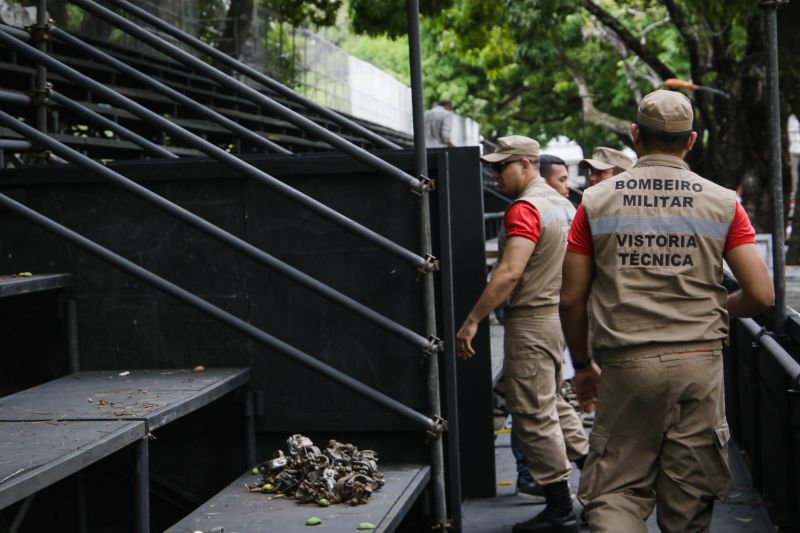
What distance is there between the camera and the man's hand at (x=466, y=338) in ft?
18.6

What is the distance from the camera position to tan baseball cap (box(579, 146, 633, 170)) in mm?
6531

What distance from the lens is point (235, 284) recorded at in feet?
16.3

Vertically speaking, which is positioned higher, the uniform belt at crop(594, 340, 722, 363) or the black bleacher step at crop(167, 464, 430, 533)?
the uniform belt at crop(594, 340, 722, 363)

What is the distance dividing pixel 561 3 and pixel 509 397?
1612 cm

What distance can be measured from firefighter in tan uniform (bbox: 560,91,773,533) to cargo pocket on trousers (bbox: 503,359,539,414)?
5.57 ft

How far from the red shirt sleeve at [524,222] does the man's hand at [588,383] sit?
4.85ft

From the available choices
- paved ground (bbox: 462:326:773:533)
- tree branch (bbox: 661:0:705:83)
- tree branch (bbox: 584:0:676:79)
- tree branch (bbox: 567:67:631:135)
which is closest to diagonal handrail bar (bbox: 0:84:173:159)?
paved ground (bbox: 462:326:773:533)

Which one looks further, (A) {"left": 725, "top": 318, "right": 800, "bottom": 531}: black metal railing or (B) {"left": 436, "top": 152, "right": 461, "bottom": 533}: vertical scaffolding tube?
(A) {"left": 725, "top": 318, "right": 800, "bottom": 531}: black metal railing

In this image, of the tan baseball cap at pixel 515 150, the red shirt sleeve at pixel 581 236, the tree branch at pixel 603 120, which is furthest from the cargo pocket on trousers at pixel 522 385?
the tree branch at pixel 603 120

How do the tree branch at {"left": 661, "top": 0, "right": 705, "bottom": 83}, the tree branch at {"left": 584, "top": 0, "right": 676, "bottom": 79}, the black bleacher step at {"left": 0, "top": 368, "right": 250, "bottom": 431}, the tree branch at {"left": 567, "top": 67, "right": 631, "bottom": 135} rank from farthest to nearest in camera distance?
the tree branch at {"left": 567, "top": 67, "right": 631, "bottom": 135} < the tree branch at {"left": 584, "top": 0, "right": 676, "bottom": 79} < the tree branch at {"left": 661, "top": 0, "right": 705, "bottom": 83} < the black bleacher step at {"left": 0, "top": 368, "right": 250, "bottom": 431}

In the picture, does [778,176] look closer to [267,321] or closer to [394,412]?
[394,412]

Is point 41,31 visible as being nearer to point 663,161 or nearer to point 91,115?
point 91,115

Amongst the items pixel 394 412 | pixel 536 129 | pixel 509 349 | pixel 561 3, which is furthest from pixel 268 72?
pixel 536 129

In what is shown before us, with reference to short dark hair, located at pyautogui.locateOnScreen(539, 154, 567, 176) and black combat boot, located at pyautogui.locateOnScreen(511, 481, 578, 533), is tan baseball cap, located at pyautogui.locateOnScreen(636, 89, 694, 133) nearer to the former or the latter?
black combat boot, located at pyautogui.locateOnScreen(511, 481, 578, 533)
